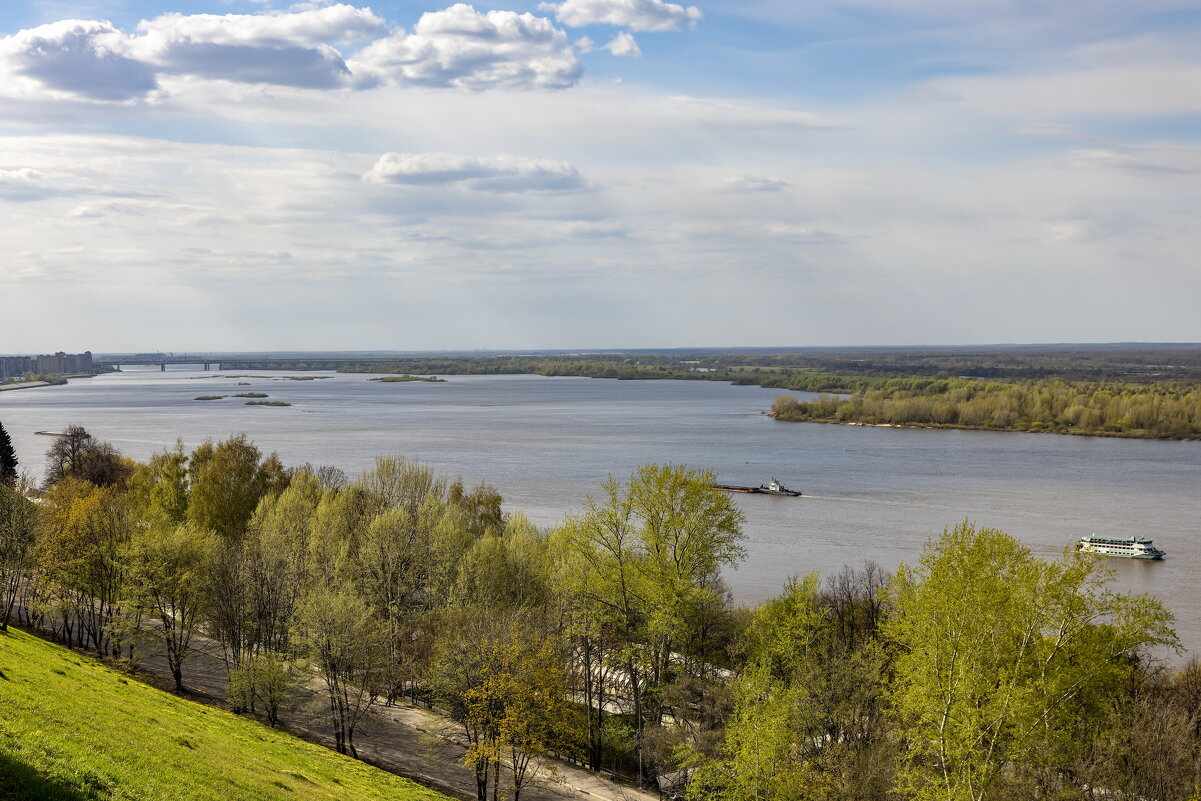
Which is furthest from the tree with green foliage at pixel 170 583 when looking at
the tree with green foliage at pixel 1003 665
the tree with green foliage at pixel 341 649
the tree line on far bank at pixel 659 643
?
the tree with green foliage at pixel 1003 665

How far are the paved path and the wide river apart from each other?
50.6 feet

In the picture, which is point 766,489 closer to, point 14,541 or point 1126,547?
point 1126,547

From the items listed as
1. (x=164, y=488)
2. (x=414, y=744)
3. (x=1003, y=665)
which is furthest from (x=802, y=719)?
(x=164, y=488)

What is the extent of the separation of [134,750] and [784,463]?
75.6 m

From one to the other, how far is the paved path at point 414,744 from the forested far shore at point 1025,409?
109 m

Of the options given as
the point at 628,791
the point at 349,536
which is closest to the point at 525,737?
the point at 628,791

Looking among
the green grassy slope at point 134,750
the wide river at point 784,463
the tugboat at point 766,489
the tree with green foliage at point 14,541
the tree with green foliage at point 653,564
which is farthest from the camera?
the tugboat at point 766,489

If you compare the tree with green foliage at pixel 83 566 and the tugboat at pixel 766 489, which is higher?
the tree with green foliage at pixel 83 566

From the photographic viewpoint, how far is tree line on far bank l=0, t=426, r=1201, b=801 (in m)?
16.5

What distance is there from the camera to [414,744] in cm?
2406

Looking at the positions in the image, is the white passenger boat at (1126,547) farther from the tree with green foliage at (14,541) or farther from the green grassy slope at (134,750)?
the tree with green foliage at (14,541)

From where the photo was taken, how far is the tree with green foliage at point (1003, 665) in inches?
606

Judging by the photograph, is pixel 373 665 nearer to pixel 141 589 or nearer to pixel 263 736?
pixel 263 736

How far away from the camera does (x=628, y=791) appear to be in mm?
22469
